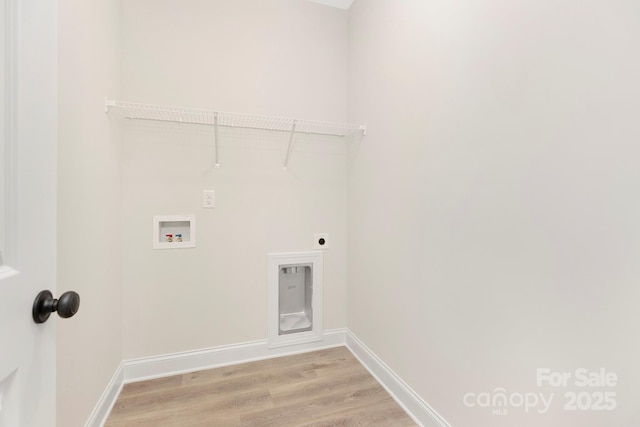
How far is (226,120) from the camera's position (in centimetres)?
198

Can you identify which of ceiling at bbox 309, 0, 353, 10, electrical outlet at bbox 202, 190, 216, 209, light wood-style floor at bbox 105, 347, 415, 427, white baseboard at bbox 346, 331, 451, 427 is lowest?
light wood-style floor at bbox 105, 347, 415, 427

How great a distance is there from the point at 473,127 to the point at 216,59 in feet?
5.85

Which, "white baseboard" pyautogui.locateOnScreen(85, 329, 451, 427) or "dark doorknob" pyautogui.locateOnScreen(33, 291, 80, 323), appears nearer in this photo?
"dark doorknob" pyautogui.locateOnScreen(33, 291, 80, 323)

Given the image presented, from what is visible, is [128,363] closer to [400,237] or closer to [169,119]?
[169,119]

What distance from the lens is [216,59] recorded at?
200 centimetres

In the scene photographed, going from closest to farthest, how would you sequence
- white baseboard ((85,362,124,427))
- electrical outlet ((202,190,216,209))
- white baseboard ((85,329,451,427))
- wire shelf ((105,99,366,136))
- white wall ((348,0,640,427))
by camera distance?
white wall ((348,0,640,427)) → white baseboard ((85,362,124,427)) → white baseboard ((85,329,451,427)) → wire shelf ((105,99,366,136)) → electrical outlet ((202,190,216,209))

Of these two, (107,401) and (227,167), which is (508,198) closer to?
(227,167)

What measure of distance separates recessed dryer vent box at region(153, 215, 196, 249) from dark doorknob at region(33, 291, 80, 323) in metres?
1.32

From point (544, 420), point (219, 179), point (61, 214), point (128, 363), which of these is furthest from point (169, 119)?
point (544, 420)

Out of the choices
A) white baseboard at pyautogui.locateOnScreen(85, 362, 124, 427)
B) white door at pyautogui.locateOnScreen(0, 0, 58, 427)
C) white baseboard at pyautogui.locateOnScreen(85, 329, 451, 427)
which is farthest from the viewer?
white baseboard at pyautogui.locateOnScreen(85, 329, 451, 427)

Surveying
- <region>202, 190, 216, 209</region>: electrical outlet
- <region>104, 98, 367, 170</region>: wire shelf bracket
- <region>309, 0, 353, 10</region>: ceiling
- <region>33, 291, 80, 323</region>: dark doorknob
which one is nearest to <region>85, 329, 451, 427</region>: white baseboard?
<region>202, 190, 216, 209</region>: electrical outlet

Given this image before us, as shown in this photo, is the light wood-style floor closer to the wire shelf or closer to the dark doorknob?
the dark doorknob

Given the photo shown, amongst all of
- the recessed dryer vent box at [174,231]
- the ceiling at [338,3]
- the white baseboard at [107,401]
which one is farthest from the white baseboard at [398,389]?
the ceiling at [338,3]

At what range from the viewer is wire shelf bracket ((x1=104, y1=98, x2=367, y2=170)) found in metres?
1.69
